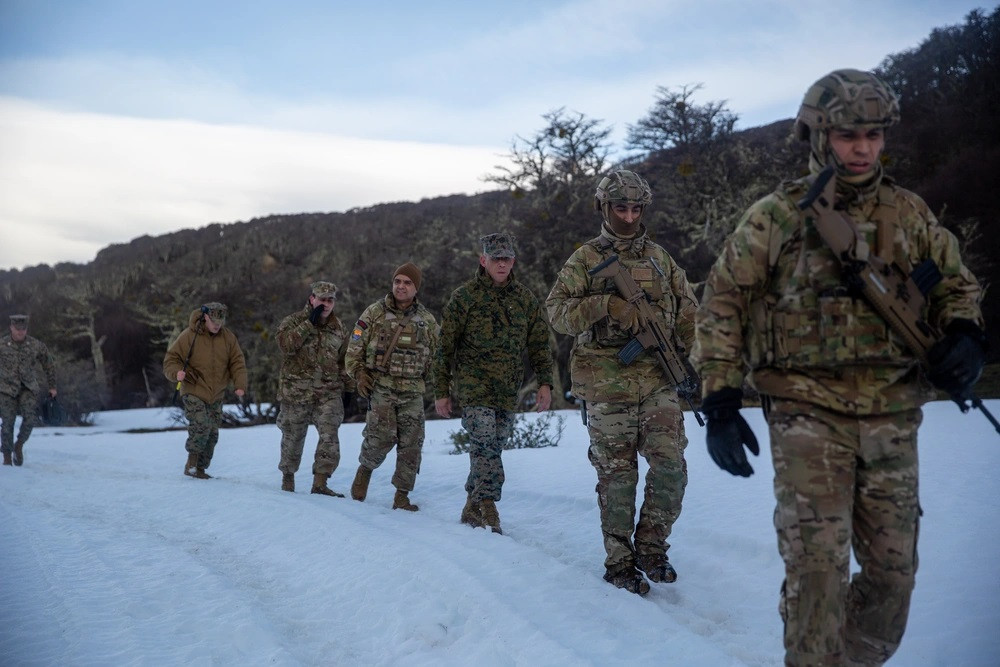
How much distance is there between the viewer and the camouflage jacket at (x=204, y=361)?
10.8m

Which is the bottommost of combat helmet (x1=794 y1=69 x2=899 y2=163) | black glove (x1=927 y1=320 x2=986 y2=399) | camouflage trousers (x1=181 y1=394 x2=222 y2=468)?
camouflage trousers (x1=181 y1=394 x2=222 y2=468)

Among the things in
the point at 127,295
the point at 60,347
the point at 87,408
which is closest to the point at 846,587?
the point at 87,408

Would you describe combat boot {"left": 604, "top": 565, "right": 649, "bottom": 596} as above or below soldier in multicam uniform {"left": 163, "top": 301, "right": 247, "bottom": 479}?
below

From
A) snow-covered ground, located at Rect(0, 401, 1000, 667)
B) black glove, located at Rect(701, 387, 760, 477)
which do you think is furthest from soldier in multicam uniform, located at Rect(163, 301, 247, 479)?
black glove, located at Rect(701, 387, 760, 477)

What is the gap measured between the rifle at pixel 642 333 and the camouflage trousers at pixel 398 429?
3.33m

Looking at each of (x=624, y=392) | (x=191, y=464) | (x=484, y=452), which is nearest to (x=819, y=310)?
(x=624, y=392)

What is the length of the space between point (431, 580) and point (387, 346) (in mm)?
3365

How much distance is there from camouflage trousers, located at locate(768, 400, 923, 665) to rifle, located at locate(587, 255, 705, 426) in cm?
188

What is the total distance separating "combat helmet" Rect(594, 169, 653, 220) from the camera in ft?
17.1

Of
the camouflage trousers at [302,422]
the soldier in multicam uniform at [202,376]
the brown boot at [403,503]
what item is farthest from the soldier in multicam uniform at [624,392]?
the soldier in multicam uniform at [202,376]

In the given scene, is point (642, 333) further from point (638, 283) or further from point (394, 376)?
point (394, 376)

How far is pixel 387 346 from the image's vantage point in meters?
8.03

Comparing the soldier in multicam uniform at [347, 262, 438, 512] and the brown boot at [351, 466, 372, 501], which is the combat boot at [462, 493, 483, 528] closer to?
the soldier in multicam uniform at [347, 262, 438, 512]

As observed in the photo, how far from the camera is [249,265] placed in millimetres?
61031
